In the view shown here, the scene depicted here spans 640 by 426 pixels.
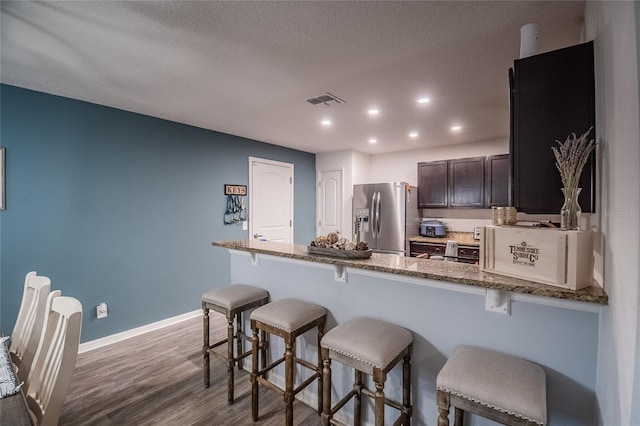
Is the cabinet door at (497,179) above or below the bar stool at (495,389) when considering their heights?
above

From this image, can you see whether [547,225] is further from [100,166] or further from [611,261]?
[100,166]

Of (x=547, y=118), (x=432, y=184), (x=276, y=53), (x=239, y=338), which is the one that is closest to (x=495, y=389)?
(x=547, y=118)

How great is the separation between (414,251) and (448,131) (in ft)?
5.96

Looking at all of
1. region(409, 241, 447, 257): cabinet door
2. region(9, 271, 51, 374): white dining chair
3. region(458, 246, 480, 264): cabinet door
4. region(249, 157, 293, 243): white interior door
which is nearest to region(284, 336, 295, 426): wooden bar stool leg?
region(9, 271, 51, 374): white dining chair

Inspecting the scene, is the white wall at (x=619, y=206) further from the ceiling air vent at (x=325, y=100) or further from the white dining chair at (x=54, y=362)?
the ceiling air vent at (x=325, y=100)

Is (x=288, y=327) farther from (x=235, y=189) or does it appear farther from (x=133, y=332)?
(x=235, y=189)

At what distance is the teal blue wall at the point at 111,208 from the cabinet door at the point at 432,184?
9.57ft

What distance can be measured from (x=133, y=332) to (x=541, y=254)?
3.69 meters

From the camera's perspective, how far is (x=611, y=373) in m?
0.93

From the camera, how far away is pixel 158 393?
7.21ft

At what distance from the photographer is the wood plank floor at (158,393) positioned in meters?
1.94

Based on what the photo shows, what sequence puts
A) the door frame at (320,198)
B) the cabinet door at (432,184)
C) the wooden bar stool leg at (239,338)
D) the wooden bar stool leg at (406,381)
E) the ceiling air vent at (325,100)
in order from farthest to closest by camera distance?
1. the door frame at (320,198)
2. the cabinet door at (432,184)
3. the ceiling air vent at (325,100)
4. the wooden bar stool leg at (239,338)
5. the wooden bar stool leg at (406,381)

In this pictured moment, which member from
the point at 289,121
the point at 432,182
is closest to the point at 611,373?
the point at 289,121

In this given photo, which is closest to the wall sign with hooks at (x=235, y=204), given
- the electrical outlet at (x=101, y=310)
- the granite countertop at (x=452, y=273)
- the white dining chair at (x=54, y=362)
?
the electrical outlet at (x=101, y=310)
